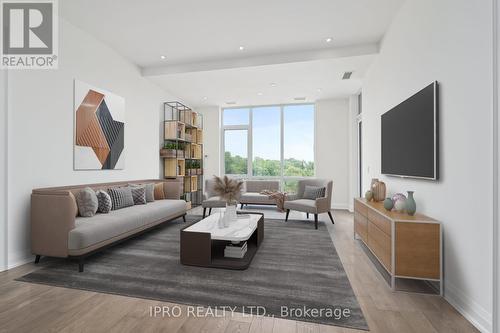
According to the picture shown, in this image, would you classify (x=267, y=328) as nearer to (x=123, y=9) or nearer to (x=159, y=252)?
(x=159, y=252)

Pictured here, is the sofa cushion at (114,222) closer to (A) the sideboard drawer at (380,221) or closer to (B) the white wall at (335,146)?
(A) the sideboard drawer at (380,221)

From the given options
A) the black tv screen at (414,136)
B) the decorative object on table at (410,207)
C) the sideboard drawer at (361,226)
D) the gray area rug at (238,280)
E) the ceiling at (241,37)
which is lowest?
Result: the gray area rug at (238,280)

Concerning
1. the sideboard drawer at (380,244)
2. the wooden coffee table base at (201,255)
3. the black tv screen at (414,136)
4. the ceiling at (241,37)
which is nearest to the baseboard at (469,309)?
the sideboard drawer at (380,244)

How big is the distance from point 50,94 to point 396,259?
167 inches

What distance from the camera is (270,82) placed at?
16.1 ft

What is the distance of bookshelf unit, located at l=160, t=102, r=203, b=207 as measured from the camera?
5406 millimetres

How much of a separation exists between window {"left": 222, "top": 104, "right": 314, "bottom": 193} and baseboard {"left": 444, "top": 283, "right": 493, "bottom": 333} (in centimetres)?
465

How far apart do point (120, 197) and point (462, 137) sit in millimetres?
4002

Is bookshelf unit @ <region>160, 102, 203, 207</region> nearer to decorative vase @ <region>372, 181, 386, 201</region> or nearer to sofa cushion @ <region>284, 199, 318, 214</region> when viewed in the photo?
sofa cushion @ <region>284, 199, 318, 214</region>

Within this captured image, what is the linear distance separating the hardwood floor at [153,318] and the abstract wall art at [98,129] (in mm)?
1798

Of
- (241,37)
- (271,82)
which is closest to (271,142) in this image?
(271,82)

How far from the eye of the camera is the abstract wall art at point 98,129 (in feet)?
10.7

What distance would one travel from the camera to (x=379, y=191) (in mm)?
3086

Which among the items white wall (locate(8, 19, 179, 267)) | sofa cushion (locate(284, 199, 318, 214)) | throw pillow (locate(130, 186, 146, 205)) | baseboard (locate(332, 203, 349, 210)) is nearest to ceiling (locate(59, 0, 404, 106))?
white wall (locate(8, 19, 179, 267))
